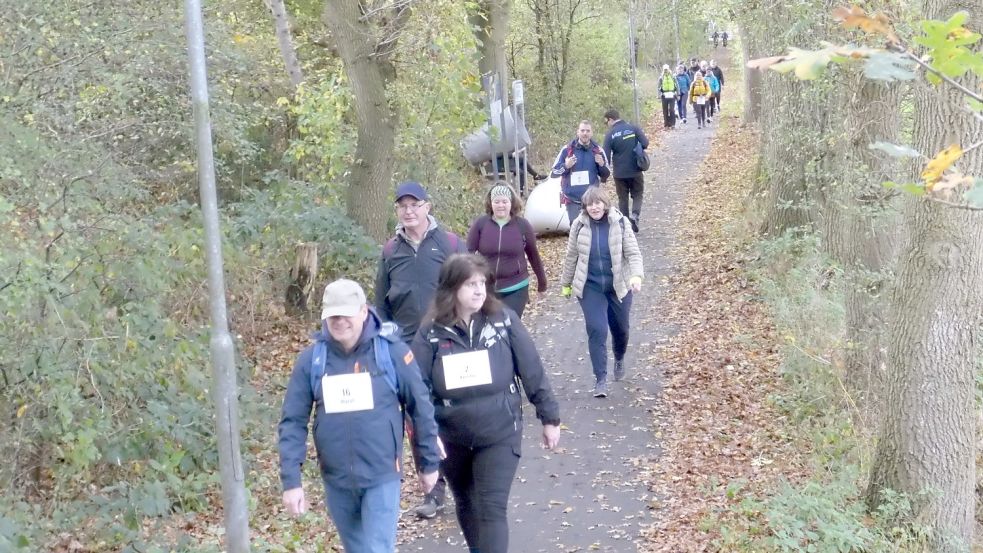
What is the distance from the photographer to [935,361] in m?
7.04

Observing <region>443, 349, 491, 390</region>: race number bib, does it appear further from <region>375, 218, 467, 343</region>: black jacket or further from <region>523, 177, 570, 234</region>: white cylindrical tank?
<region>523, 177, 570, 234</region>: white cylindrical tank

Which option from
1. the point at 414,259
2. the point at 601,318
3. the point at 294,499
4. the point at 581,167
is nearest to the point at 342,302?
the point at 294,499

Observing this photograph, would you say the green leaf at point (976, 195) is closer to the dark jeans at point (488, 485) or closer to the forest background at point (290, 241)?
the forest background at point (290, 241)

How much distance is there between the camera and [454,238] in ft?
22.8

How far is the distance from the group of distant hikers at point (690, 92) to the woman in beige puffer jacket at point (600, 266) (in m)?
26.0

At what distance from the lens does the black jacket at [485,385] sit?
519cm

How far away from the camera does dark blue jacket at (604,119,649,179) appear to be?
15.4 meters

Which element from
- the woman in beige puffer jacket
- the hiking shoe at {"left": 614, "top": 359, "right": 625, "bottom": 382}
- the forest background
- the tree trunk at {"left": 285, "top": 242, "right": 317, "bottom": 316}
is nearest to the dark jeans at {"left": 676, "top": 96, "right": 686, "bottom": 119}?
the forest background

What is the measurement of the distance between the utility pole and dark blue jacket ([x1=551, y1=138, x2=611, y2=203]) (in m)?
9.11

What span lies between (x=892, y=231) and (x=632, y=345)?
2.96 meters

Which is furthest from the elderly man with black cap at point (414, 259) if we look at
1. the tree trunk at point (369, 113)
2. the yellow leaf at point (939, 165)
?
the tree trunk at point (369, 113)

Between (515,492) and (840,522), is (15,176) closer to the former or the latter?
(515,492)

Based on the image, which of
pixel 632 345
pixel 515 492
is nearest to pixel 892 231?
pixel 632 345

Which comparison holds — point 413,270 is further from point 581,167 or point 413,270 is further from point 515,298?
point 581,167
